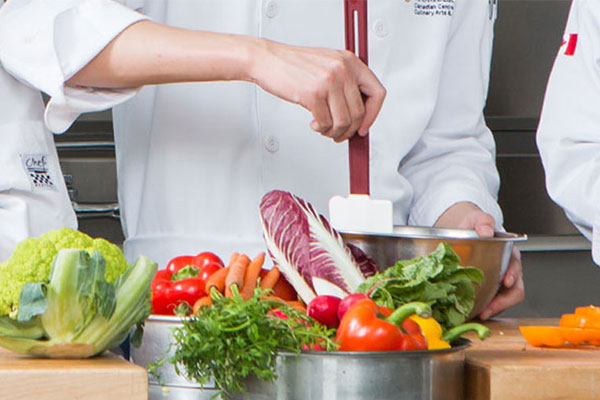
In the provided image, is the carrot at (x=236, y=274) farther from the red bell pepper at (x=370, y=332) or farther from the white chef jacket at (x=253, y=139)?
the white chef jacket at (x=253, y=139)

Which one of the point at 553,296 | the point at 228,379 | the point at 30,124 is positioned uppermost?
the point at 30,124

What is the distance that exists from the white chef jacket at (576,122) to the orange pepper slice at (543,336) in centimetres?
80

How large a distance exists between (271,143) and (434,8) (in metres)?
0.36

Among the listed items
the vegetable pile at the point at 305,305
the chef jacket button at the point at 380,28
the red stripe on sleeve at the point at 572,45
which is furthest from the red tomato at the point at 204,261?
the red stripe on sleeve at the point at 572,45

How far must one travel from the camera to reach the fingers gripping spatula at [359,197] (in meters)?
1.18

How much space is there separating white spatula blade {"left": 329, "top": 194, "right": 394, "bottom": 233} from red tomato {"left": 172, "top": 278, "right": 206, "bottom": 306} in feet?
0.73

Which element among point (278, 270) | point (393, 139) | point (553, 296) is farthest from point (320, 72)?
point (553, 296)

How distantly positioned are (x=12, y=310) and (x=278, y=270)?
0.32 metres

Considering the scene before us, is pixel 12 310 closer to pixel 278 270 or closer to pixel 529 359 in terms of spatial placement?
pixel 278 270

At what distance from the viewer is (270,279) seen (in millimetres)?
1104

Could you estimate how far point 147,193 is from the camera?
5.22 ft

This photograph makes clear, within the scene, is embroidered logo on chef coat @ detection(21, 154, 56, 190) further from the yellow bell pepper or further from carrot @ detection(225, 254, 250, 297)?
the yellow bell pepper

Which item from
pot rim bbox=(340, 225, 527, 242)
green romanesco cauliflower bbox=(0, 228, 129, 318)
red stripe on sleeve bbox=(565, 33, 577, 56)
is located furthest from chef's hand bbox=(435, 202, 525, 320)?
red stripe on sleeve bbox=(565, 33, 577, 56)

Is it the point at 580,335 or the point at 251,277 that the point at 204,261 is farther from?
the point at 580,335
